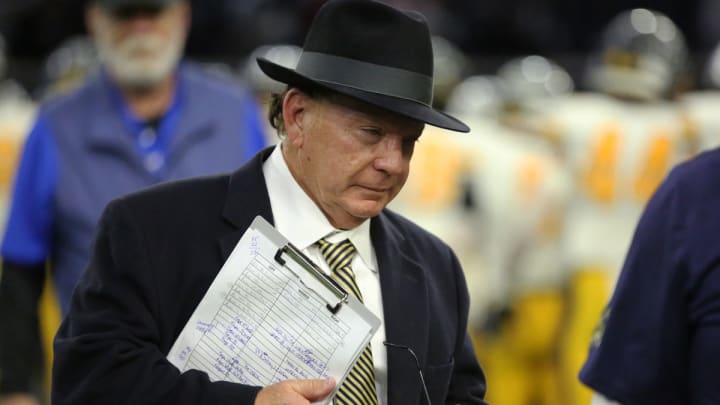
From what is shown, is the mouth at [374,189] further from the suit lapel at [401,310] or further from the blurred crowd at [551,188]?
the blurred crowd at [551,188]

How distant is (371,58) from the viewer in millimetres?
3537

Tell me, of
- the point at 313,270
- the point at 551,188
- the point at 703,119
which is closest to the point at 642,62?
the point at 703,119

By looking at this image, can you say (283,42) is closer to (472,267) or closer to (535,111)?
(535,111)

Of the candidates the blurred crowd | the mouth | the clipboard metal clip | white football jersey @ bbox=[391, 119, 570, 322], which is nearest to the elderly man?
the mouth

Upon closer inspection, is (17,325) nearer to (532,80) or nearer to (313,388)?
(313,388)

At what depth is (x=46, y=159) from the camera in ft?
17.6

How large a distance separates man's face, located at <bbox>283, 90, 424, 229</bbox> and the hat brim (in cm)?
4

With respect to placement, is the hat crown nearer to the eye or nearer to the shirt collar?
the eye

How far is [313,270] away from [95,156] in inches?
A: 86.2

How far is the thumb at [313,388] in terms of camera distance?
329 cm

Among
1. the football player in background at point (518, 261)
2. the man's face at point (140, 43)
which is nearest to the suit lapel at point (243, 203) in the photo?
the man's face at point (140, 43)

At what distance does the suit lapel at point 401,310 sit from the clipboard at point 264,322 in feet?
0.59

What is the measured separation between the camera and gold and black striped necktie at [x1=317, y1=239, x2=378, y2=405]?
3.49 meters

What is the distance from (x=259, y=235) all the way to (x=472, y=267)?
5.73 metres
